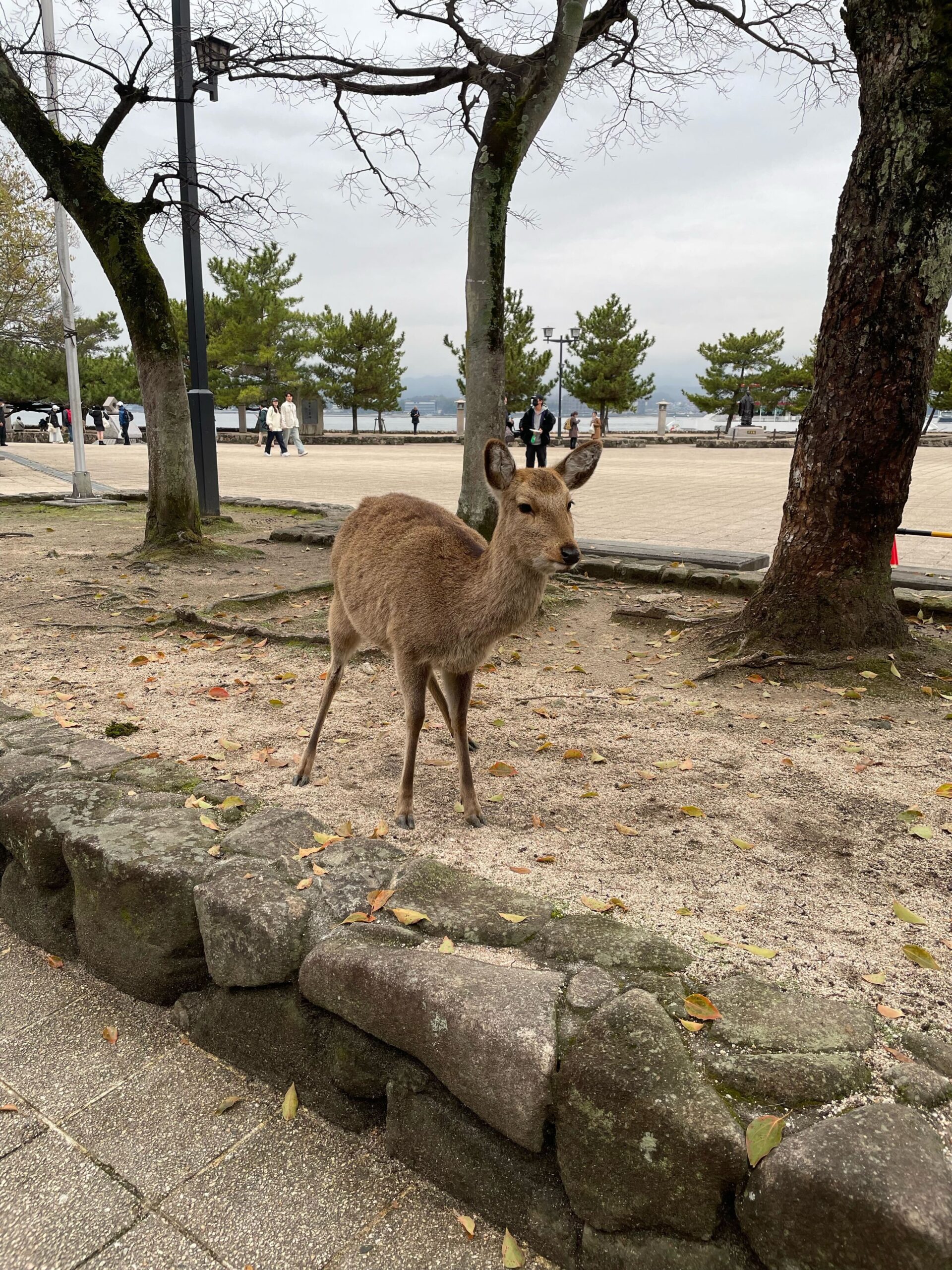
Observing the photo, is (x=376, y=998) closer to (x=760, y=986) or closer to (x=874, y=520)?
(x=760, y=986)

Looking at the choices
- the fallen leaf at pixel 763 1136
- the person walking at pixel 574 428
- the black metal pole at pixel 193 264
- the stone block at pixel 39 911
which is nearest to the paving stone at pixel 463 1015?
the fallen leaf at pixel 763 1136

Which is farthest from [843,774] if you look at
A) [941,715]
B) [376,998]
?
Result: [376,998]

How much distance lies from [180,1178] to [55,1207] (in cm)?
30

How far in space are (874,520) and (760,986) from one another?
3.97 m

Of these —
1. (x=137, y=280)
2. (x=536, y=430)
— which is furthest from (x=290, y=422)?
(x=137, y=280)

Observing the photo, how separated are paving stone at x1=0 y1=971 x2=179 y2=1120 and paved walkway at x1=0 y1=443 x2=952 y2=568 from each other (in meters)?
8.22

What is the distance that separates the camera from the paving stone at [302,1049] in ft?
7.49

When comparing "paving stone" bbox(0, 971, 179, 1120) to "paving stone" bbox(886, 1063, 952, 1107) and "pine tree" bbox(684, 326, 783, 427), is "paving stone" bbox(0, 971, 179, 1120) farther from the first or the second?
"pine tree" bbox(684, 326, 783, 427)

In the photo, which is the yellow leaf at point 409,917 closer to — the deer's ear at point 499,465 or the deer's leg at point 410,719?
the deer's leg at point 410,719

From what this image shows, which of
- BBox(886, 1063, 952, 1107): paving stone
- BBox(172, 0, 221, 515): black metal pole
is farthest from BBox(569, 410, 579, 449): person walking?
BBox(886, 1063, 952, 1107): paving stone

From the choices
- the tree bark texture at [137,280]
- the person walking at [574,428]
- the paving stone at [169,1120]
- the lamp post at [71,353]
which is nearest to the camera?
the paving stone at [169,1120]

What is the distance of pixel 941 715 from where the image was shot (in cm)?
462

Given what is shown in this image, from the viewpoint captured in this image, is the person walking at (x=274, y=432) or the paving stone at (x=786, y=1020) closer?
the paving stone at (x=786, y=1020)

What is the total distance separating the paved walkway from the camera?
10977mm
